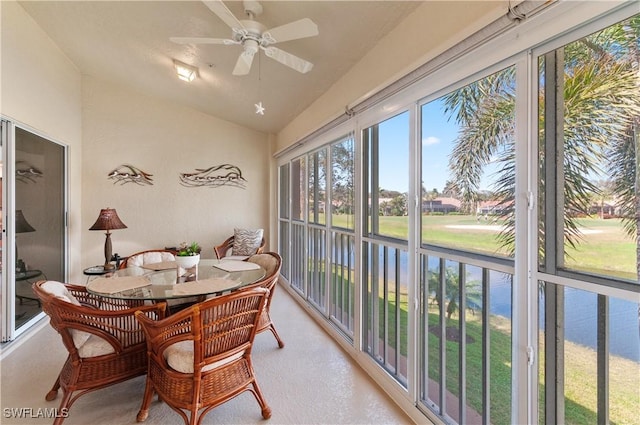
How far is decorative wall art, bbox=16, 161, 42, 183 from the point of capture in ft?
10.2

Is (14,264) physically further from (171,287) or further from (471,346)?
(471,346)

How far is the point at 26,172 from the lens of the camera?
3268mm

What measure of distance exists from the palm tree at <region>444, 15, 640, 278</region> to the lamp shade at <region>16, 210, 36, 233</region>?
170 inches

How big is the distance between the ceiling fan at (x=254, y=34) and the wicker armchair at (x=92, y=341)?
1.75 meters

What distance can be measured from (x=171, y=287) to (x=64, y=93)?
3.72 metres

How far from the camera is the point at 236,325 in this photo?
181cm

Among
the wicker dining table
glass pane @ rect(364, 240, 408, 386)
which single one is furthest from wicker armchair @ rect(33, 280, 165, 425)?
glass pane @ rect(364, 240, 408, 386)

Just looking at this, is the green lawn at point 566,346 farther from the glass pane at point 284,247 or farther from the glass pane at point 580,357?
the glass pane at point 284,247

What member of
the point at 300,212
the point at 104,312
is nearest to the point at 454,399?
the point at 104,312

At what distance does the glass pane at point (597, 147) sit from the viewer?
1.02 m

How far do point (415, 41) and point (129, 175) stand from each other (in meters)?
4.80

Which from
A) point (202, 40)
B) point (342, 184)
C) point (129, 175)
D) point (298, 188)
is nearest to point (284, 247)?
point (298, 188)

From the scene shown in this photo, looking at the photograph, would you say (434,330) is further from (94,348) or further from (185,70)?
(185,70)

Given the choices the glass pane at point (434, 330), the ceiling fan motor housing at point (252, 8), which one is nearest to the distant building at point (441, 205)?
the glass pane at point (434, 330)
